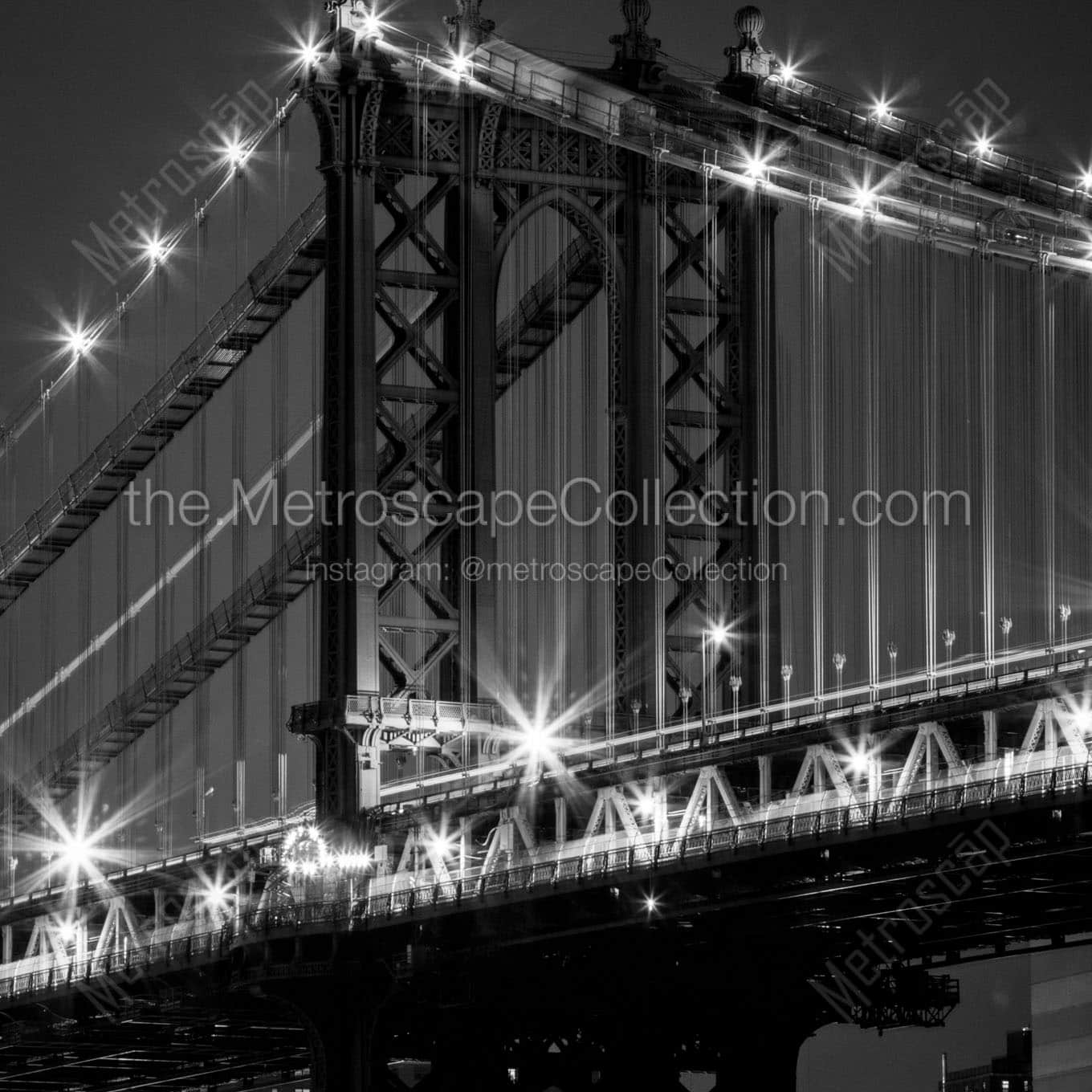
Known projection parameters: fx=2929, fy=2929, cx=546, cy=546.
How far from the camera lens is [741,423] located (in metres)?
81.6

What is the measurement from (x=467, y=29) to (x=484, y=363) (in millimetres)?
8820

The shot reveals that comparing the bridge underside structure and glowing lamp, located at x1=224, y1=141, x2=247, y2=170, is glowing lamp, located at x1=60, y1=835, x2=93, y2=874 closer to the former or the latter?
the bridge underside structure

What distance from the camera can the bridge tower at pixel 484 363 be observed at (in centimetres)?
7575

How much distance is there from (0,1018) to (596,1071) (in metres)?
20.0

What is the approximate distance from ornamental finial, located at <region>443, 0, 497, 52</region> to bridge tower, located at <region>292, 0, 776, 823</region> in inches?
2.6

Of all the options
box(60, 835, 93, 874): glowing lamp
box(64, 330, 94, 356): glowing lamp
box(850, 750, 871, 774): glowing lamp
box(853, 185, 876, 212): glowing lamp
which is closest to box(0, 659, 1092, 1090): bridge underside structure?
box(850, 750, 871, 774): glowing lamp

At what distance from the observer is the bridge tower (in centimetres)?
7575

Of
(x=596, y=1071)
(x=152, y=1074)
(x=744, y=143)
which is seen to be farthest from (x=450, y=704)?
(x=152, y=1074)

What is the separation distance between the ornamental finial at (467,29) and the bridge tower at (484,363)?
67 millimetres

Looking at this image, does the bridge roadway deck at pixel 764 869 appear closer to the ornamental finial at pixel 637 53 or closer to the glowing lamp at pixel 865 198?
the glowing lamp at pixel 865 198

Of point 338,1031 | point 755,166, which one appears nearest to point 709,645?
point 755,166

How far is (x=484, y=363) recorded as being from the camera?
257ft

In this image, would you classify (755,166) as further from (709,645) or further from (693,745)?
(693,745)

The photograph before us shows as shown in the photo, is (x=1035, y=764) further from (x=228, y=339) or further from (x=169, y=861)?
(x=228, y=339)
